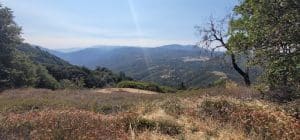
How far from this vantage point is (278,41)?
44.3 feet

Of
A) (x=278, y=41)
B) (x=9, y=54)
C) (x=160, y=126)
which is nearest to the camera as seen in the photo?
(x=160, y=126)

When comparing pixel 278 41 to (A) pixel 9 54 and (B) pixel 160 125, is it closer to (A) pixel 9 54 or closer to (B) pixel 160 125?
(B) pixel 160 125

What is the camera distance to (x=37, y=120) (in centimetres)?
846

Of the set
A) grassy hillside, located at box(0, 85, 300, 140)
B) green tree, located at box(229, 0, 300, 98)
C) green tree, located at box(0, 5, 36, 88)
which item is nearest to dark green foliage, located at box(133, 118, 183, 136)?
grassy hillside, located at box(0, 85, 300, 140)

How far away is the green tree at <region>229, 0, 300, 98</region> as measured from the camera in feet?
43.0

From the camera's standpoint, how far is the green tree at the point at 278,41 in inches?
516

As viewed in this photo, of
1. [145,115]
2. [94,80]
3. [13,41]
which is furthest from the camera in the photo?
[94,80]

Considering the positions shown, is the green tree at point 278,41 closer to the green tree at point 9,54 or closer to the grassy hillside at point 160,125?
the grassy hillside at point 160,125

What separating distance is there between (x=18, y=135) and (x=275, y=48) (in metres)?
9.66

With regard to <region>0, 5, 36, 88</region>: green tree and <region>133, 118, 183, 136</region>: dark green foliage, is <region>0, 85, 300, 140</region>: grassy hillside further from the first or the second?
<region>0, 5, 36, 88</region>: green tree

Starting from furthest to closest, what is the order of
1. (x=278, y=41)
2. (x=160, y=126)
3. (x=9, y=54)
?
(x=9, y=54) < (x=278, y=41) < (x=160, y=126)

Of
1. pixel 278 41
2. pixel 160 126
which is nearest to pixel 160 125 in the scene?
pixel 160 126

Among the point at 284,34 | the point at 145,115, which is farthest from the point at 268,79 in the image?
the point at 145,115

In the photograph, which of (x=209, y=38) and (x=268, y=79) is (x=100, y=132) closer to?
(x=268, y=79)
